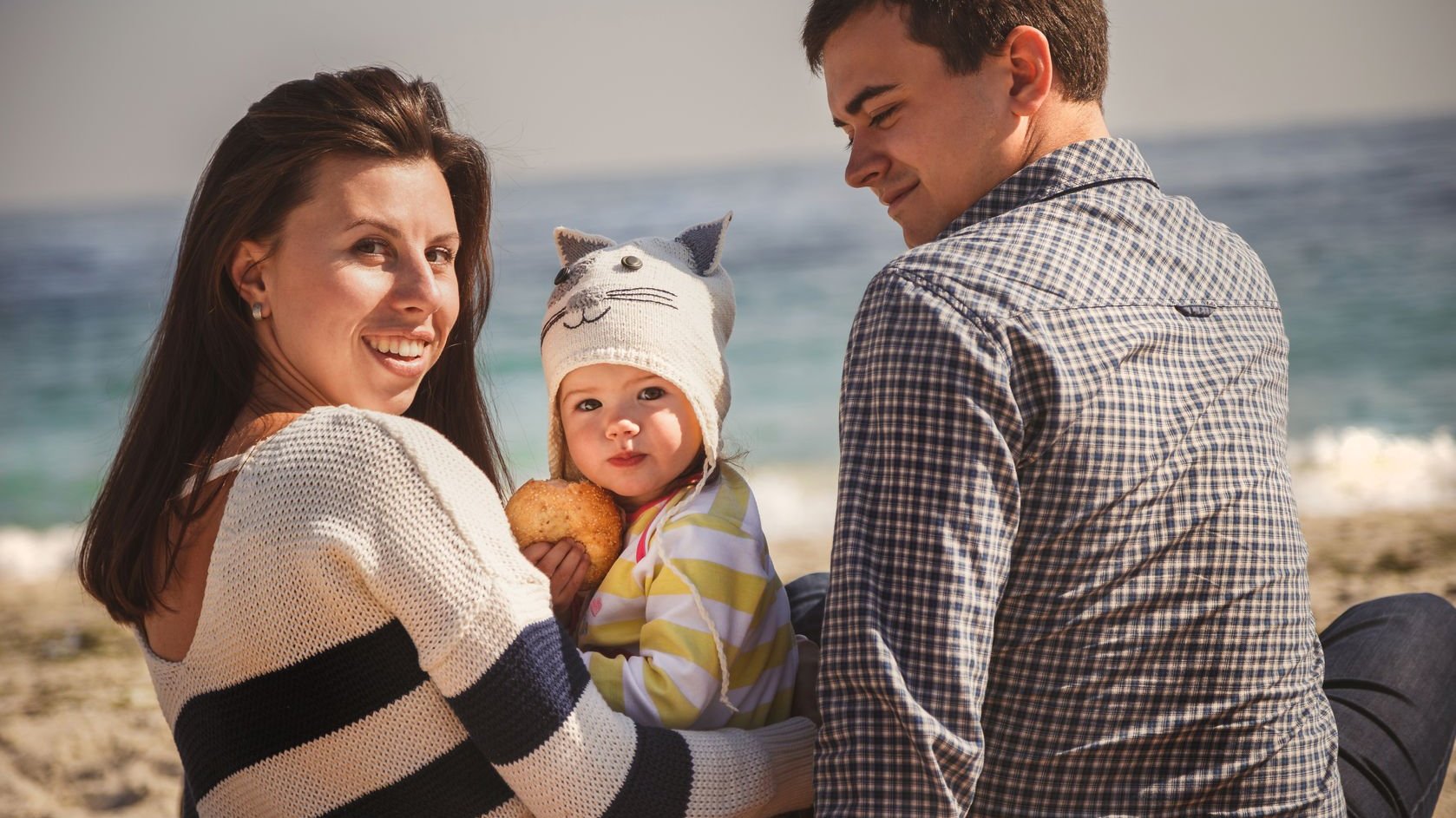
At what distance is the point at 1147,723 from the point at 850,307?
46.0 feet

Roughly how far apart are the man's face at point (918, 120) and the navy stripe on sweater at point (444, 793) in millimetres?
1198

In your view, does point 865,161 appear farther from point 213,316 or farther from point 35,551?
point 35,551

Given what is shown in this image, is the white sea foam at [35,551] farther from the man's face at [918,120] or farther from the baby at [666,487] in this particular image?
the man's face at [918,120]

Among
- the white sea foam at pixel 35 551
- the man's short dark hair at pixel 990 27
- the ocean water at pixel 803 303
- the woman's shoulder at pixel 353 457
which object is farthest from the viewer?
the ocean water at pixel 803 303

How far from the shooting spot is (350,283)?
2.05m

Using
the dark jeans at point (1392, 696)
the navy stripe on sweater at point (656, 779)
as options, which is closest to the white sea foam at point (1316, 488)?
the dark jeans at point (1392, 696)

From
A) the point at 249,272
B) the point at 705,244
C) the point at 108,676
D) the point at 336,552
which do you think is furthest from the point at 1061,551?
the point at 108,676

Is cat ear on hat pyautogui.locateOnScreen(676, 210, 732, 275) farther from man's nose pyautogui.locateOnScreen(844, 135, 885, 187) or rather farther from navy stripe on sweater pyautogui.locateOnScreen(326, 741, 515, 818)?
navy stripe on sweater pyautogui.locateOnScreen(326, 741, 515, 818)

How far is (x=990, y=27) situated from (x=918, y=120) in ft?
0.63

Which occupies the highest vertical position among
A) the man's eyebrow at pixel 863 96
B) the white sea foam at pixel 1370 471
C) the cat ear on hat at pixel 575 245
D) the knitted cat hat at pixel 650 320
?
the man's eyebrow at pixel 863 96

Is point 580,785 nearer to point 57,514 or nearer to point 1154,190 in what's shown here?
point 1154,190

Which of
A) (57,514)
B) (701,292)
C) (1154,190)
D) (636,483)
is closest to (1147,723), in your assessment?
(1154,190)

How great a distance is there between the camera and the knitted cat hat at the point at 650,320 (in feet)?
7.29

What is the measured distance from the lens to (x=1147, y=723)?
170 centimetres
